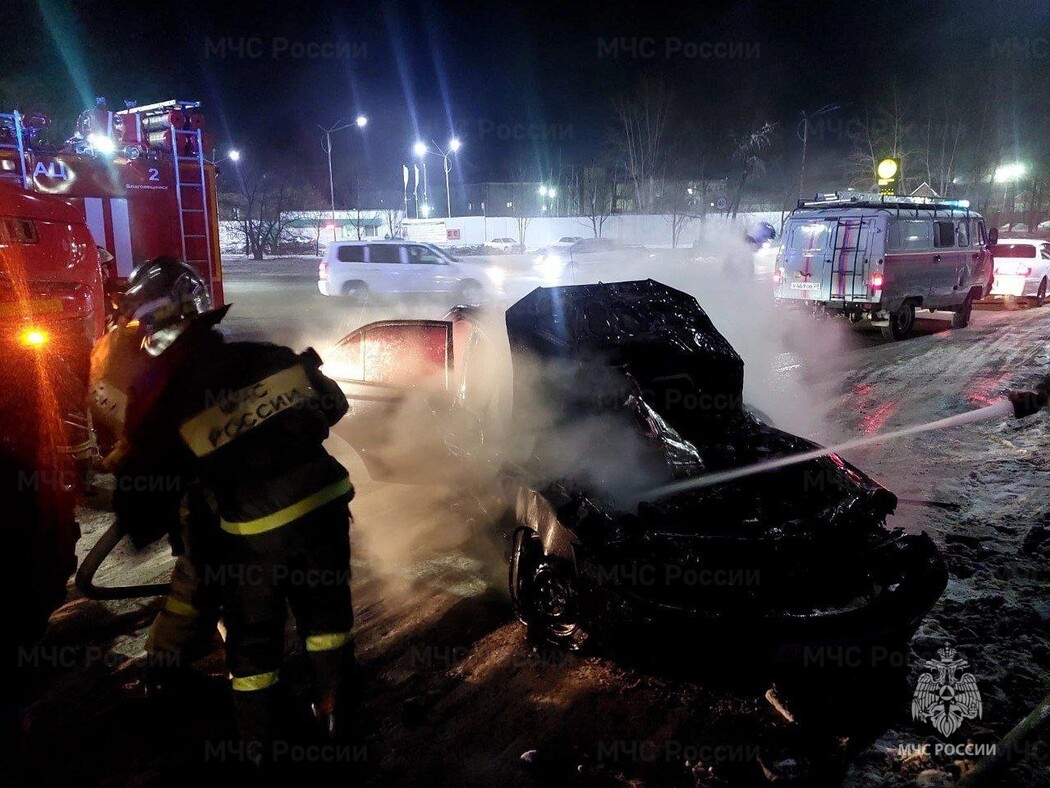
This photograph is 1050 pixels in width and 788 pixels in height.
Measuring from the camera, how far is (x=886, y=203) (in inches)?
508

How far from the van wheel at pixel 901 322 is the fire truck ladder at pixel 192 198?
11746 millimetres

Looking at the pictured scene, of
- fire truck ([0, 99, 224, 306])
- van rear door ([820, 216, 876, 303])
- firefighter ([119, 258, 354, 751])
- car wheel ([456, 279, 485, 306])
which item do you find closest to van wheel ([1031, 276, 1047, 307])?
van rear door ([820, 216, 876, 303])

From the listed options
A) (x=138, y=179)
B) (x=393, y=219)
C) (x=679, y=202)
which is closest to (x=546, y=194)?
(x=393, y=219)

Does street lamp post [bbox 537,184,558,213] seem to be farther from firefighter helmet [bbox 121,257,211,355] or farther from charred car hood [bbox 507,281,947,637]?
firefighter helmet [bbox 121,257,211,355]

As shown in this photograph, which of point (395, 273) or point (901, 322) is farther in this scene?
point (395, 273)

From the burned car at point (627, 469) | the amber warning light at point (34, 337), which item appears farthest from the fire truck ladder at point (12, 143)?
the burned car at point (627, 469)

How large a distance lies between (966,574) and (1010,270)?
17.1 meters

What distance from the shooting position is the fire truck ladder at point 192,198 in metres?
8.30

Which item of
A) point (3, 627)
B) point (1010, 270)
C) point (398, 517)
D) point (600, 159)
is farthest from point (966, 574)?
point (600, 159)

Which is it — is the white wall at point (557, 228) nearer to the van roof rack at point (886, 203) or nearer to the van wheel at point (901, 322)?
the van roof rack at point (886, 203)

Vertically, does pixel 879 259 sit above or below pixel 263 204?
below

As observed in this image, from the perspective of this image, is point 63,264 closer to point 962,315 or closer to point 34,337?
point 34,337

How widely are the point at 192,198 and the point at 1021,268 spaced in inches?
742

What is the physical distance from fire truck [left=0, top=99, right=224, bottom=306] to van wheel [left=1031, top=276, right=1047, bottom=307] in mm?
19211
